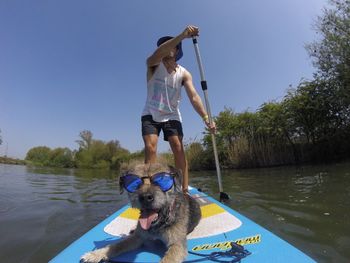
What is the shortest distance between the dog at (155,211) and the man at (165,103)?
5.45 ft

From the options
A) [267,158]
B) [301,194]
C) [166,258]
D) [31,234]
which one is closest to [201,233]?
[166,258]

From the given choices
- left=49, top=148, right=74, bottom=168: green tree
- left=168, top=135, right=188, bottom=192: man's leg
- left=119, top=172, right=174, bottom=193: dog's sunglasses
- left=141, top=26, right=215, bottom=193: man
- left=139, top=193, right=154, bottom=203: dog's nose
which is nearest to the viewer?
left=139, top=193, right=154, bottom=203: dog's nose

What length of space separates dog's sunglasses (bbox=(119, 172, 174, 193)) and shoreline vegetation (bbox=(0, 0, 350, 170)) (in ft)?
62.0

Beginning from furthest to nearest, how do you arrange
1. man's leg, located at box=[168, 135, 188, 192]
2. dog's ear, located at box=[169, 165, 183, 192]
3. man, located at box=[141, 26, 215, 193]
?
man's leg, located at box=[168, 135, 188, 192] < man, located at box=[141, 26, 215, 193] < dog's ear, located at box=[169, 165, 183, 192]

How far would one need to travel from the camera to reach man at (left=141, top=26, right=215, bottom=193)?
4.73 meters

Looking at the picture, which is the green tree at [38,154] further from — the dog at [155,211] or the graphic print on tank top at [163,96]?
the dog at [155,211]

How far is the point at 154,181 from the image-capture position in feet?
9.02

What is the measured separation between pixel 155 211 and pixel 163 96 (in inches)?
105

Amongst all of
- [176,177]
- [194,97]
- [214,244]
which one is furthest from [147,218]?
[194,97]

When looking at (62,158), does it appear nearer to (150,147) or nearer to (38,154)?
(38,154)

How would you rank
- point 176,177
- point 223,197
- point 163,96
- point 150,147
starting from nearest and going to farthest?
1. point 176,177
2. point 150,147
3. point 163,96
4. point 223,197

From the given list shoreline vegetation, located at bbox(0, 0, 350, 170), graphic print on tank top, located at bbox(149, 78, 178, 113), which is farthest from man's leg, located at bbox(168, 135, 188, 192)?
shoreline vegetation, located at bbox(0, 0, 350, 170)

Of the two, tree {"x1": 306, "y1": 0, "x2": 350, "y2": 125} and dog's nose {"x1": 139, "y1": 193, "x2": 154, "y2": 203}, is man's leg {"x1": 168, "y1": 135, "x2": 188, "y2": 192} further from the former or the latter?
tree {"x1": 306, "y1": 0, "x2": 350, "y2": 125}

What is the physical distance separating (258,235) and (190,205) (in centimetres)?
90
